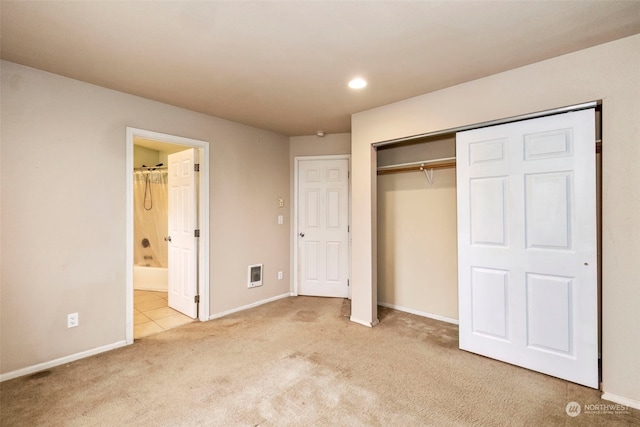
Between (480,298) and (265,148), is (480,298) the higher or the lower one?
the lower one

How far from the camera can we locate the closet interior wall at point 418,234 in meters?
3.30

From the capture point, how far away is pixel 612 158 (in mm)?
1938

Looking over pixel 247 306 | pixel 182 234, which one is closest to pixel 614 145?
pixel 247 306

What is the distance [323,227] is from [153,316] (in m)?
2.48

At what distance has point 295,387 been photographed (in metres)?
2.07

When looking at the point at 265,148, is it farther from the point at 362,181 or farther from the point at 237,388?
the point at 237,388

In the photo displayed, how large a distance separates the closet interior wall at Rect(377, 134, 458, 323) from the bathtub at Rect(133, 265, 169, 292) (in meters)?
3.46

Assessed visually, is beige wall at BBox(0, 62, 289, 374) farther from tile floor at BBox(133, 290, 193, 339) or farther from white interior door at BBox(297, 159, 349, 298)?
white interior door at BBox(297, 159, 349, 298)

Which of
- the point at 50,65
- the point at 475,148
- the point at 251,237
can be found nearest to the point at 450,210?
the point at 475,148

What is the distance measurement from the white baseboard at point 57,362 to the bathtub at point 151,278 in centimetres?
211

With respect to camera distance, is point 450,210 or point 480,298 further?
point 450,210

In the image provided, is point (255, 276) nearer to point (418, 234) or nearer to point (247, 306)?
Result: point (247, 306)

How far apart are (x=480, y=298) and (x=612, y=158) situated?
4.58ft

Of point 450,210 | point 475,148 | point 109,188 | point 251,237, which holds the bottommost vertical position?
point 251,237
